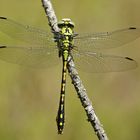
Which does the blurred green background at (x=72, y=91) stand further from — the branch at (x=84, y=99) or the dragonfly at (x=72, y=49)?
the branch at (x=84, y=99)

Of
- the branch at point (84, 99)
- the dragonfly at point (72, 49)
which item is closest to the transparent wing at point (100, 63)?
the dragonfly at point (72, 49)

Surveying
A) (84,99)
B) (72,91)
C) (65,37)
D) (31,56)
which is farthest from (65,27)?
(72,91)

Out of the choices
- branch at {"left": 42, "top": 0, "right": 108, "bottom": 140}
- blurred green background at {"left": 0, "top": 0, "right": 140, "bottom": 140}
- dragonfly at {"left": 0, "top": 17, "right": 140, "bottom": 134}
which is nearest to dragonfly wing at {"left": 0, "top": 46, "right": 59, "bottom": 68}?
dragonfly at {"left": 0, "top": 17, "right": 140, "bottom": 134}

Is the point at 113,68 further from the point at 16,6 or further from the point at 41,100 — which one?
the point at 16,6

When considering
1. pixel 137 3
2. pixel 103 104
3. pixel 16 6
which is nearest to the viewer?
pixel 103 104

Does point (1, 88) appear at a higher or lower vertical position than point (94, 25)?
lower

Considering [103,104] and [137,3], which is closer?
[103,104]

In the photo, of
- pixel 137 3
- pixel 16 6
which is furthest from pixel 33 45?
pixel 137 3
